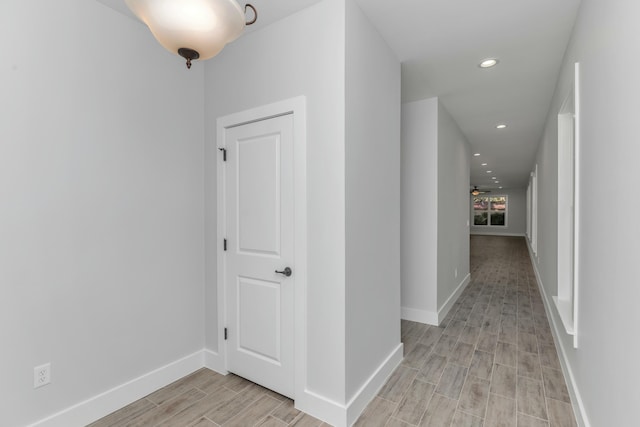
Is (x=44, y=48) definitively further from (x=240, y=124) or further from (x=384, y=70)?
(x=384, y=70)

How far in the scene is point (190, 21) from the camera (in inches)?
45.2

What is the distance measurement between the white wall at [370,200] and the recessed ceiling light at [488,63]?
794mm

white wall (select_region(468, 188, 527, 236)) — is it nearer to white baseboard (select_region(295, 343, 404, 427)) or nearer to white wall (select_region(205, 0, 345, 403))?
white baseboard (select_region(295, 343, 404, 427))

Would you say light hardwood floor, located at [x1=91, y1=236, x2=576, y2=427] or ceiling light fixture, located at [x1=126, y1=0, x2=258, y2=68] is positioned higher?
ceiling light fixture, located at [x1=126, y1=0, x2=258, y2=68]

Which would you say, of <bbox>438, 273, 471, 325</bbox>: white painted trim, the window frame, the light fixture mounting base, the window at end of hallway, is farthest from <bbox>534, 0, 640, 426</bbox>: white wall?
the window at end of hallway

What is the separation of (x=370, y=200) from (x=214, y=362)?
1.88 metres

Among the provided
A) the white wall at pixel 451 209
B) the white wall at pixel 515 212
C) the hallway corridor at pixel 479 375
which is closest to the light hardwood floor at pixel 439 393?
the hallway corridor at pixel 479 375

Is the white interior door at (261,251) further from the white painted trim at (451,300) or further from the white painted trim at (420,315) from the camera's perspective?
the white painted trim at (451,300)

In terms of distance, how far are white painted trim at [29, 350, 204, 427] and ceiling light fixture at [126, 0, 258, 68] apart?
2.19m

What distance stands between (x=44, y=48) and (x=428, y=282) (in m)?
3.91

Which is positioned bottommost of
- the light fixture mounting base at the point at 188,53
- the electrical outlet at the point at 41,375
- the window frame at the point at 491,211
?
the electrical outlet at the point at 41,375

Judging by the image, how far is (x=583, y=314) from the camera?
1905 millimetres

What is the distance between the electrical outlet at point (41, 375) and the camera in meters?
1.78

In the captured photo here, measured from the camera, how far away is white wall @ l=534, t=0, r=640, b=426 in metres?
1.15
